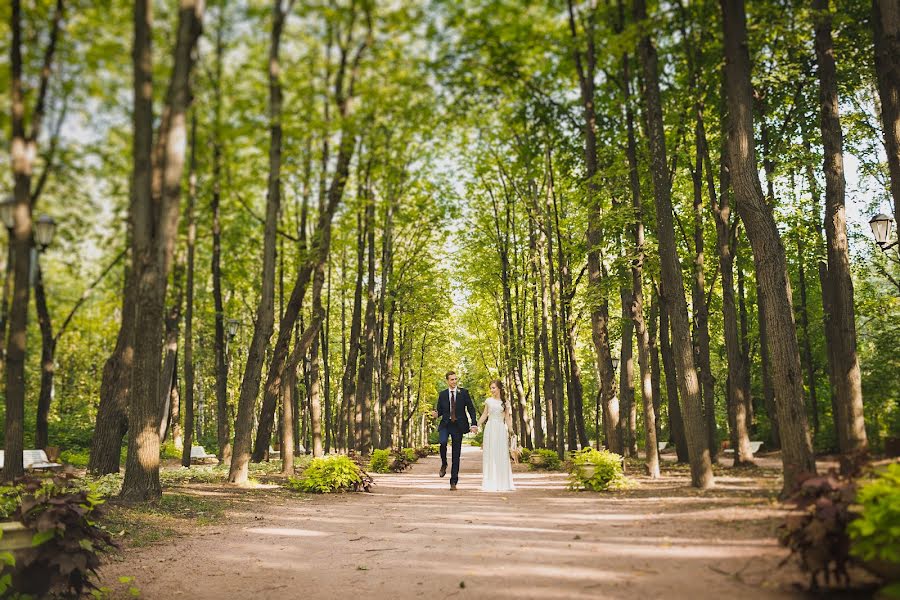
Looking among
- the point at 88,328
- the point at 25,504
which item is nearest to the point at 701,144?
the point at 25,504

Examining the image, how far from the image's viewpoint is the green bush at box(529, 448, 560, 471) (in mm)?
20062

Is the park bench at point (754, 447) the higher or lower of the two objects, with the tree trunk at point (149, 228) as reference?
lower

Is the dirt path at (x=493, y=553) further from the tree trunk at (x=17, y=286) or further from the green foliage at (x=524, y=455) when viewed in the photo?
the green foliage at (x=524, y=455)

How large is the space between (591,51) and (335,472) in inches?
429

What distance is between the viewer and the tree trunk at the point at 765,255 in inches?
321

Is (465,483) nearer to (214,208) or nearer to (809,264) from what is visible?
(214,208)

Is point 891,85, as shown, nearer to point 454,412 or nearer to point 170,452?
point 454,412

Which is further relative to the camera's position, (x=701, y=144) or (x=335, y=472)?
(x=701, y=144)

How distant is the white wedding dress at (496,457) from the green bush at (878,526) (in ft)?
31.3

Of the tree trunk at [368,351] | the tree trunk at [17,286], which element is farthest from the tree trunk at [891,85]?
the tree trunk at [368,351]

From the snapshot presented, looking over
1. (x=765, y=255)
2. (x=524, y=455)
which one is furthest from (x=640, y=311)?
(x=524, y=455)

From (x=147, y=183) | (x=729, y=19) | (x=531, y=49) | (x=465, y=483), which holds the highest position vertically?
(x=531, y=49)

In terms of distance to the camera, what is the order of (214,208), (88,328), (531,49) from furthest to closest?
(88,328)
(214,208)
(531,49)

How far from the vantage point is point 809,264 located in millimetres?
23641
